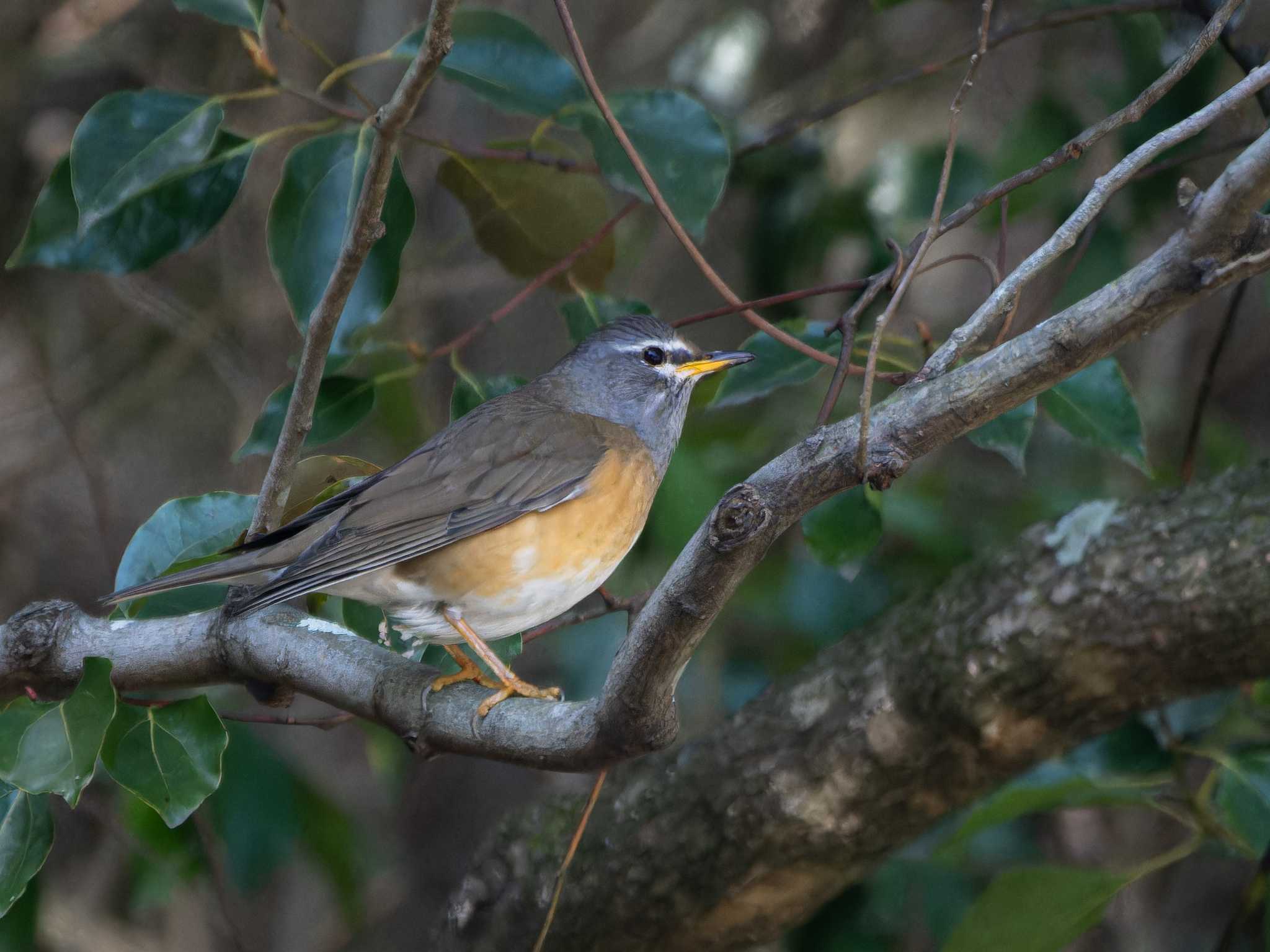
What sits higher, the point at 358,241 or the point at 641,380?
the point at 358,241

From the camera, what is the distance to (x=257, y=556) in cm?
288

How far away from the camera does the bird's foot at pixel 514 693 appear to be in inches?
105

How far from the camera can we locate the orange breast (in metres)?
3.11

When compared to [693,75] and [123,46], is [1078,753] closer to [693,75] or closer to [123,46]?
[693,75]

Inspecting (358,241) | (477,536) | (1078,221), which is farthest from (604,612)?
(1078,221)

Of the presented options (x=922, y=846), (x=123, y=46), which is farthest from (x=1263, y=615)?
(x=123, y=46)

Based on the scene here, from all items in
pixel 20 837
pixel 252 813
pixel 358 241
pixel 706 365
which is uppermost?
pixel 358 241

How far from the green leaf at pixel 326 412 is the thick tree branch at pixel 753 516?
554mm

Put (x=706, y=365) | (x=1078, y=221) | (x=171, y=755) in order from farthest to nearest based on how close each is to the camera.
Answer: (x=706, y=365)
(x=171, y=755)
(x=1078, y=221)

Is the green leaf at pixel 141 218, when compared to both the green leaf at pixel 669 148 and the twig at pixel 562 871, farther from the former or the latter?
the twig at pixel 562 871

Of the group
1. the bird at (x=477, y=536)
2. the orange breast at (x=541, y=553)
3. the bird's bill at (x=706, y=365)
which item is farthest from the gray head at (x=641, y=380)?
the orange breast at (x=541, y=553)

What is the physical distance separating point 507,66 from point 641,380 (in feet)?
3.39

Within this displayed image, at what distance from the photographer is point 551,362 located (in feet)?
18.2

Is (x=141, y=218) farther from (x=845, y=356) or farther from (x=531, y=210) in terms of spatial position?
(x=845, y=356)
